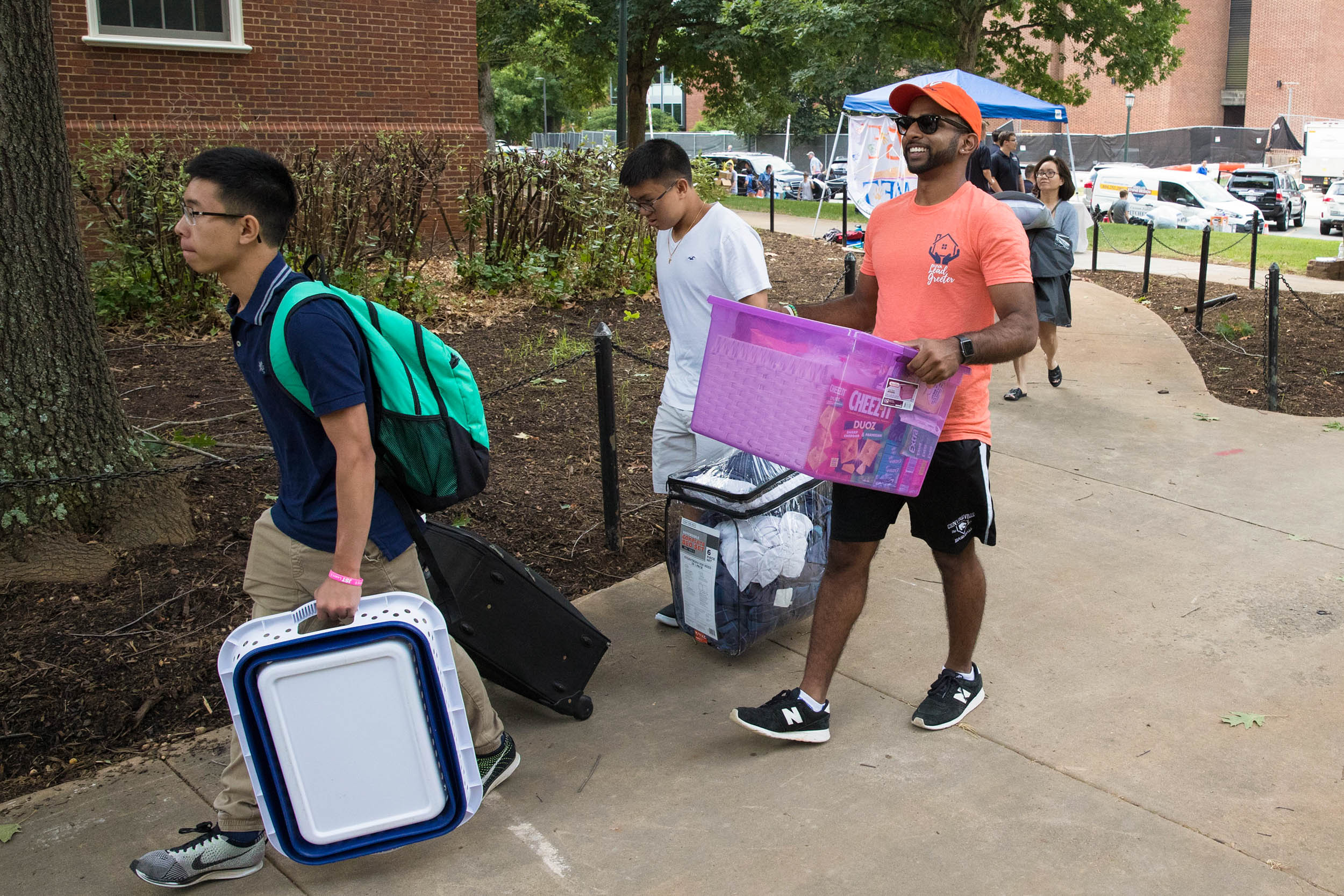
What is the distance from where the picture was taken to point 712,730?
362 cm

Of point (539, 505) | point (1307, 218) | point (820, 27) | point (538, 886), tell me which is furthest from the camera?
point (1307, 218)

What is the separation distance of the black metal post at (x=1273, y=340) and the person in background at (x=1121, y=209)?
22374 millimetres

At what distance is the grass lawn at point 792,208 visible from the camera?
2577 cm

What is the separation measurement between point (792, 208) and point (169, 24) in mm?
18543

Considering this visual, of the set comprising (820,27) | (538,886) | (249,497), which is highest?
(820,27)

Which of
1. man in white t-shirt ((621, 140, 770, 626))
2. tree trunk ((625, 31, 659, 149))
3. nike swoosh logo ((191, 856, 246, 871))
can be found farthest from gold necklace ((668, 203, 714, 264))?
tree trunk ((625, 31, 659, 149))

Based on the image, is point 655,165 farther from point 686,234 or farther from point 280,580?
point 280,580

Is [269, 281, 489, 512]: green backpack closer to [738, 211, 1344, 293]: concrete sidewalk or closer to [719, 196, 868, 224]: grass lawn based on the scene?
[738, 211, 1344, 293]: concrete sidewalk

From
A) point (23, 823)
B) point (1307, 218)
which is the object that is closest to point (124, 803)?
point (23, 823)

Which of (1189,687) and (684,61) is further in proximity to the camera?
(684,61)

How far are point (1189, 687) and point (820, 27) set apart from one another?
74.7 ft

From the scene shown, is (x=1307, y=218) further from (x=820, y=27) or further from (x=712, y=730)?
(x=712, y=730)

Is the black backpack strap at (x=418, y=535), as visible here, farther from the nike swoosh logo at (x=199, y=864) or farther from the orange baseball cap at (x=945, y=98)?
the orange baseball cap at (x=945, y=98)

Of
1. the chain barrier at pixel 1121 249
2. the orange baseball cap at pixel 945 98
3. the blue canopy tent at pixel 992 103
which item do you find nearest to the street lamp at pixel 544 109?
the chain barrier at pixel 1121 249
